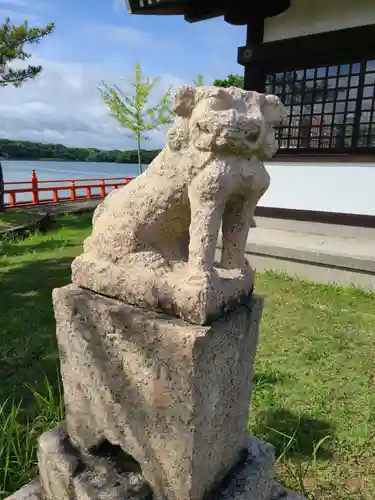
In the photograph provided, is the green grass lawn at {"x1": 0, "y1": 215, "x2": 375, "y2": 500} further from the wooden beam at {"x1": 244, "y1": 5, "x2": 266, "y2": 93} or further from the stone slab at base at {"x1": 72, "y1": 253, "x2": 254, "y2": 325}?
the wooden beam at {"x1": 244, "y1": 5, "x2": 266, "y2": 93}

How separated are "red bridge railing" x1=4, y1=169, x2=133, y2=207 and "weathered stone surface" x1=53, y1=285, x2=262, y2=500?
35.0 feet

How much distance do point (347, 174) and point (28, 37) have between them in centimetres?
762

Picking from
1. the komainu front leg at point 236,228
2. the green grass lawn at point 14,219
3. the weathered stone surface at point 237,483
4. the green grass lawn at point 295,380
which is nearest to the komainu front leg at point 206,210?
the komainu front leg at point 236,228

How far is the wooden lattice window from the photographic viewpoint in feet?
18.4

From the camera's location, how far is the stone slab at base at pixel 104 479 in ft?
4.60

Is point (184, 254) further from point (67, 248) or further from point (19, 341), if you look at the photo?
point (67, 248)

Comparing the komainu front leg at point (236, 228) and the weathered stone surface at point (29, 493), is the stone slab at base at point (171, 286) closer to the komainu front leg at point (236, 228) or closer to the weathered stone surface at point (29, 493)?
the komainu front leg at point (236, 228)

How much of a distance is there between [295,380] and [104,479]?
1790 mm

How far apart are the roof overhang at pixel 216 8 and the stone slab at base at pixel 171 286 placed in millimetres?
5327

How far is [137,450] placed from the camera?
1411mm

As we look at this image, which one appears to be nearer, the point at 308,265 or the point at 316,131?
the point at 308,265

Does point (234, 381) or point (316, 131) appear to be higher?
point (316, 131)

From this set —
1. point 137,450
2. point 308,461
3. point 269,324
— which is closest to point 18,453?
point 137,450

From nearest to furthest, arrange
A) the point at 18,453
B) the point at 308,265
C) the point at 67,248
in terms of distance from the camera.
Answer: the point at 18,453 → the point at 308,265 → the point at 67,248
